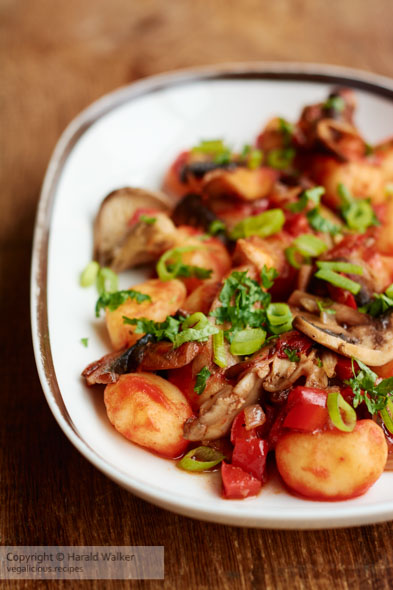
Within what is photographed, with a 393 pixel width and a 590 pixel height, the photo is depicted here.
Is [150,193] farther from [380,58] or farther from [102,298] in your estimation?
[380,58]

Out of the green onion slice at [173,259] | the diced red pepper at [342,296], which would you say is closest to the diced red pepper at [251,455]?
the diced red pepper at [342,296]

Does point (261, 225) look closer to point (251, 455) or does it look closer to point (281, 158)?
point (281, 158)

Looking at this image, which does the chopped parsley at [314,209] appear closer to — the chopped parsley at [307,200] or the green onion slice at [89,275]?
the chopped parsley at [307,200]

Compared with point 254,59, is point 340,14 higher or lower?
higher

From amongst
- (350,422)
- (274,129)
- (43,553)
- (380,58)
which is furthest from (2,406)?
(380,58)

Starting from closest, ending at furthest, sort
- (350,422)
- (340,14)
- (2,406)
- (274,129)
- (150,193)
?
(350,422), (2,406), (150,193), (274,129), (340,14)

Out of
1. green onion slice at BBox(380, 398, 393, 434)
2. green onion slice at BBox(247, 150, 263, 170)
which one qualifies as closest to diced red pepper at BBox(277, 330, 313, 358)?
green onion slice at BBox(380, 398, 393, 434)
